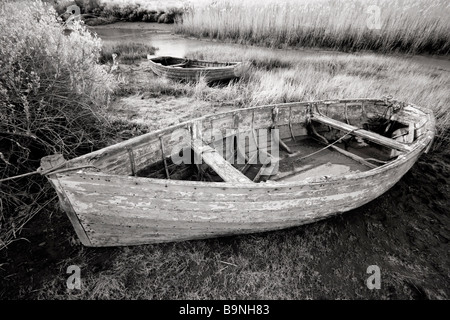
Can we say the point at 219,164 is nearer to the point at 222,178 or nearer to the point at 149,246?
the point at 222,178

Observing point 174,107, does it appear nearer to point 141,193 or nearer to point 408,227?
point 141,193

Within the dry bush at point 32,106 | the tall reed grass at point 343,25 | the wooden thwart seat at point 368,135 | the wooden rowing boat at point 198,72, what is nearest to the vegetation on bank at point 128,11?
the tall reed grass at point 343,25

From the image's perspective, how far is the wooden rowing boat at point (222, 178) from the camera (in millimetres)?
2168

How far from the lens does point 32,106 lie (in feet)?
9.73

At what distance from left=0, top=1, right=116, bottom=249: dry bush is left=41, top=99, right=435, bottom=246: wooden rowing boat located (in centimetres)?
102

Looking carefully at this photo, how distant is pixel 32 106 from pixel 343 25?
40.0 feet

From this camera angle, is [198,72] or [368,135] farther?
[198,72]

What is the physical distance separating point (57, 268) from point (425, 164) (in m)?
5.57

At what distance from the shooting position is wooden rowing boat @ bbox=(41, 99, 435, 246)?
217cm

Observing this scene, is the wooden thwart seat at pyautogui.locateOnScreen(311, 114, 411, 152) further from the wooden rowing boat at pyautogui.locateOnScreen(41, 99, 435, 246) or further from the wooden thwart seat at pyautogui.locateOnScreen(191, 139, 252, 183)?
the wooden thwart seat at pyautogui.locateOnScreen(191, 139, 252, 183)

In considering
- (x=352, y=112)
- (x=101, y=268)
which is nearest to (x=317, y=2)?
(x=352, y=112)

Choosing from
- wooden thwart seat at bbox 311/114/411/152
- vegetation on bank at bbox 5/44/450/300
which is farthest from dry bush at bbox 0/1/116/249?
wooden thwart seat at bbox 311/114/411/152

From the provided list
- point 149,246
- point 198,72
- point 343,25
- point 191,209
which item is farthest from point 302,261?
point 343,25

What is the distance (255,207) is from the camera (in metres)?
2.40
